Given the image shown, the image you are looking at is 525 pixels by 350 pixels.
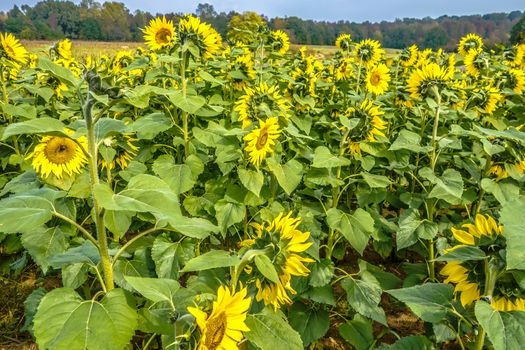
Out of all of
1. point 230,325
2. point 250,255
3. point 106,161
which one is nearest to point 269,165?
point 106,161

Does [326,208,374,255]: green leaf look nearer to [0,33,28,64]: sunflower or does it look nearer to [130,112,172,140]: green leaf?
[130,112,172,140]: green leaf

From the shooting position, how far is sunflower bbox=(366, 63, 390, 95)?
463cm

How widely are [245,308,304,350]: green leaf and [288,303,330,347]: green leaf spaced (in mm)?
962

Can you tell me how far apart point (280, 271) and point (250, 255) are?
0.25 m

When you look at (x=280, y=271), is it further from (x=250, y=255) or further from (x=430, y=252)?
(x=430, y=252)

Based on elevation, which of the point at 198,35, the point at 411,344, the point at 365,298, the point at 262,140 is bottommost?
the point at 365,298

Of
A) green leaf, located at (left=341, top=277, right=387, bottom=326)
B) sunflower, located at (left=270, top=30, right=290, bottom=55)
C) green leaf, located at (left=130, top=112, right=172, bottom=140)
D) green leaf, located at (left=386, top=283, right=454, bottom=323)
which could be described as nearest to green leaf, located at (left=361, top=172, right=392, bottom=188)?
green leaf, located at (left=341, top=277, right=387, bottom=326)

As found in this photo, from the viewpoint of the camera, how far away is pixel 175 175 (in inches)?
107

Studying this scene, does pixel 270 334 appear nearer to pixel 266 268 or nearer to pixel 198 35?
pixel 266 268

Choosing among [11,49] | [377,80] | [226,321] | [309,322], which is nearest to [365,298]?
[309,322]

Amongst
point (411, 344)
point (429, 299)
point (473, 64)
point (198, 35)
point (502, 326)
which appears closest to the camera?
point (502, 326)

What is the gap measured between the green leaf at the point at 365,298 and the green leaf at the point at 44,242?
5.41 feet

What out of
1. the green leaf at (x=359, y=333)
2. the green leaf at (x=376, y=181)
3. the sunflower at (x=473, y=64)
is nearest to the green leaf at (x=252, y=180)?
the green leaf at (x=376, y=181)

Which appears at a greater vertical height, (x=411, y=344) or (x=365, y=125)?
(x=365, y=125)
